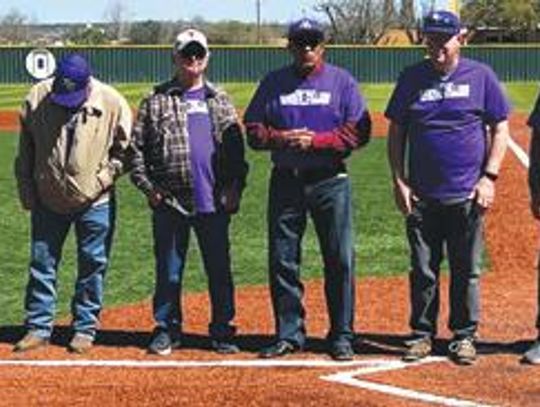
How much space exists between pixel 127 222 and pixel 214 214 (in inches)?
271

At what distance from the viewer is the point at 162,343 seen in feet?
24.9

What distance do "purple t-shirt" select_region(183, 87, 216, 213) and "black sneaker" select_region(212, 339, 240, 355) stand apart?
842 millimetres

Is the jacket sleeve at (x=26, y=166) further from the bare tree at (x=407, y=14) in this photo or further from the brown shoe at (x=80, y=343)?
the bare tree at (x=407, y=14)

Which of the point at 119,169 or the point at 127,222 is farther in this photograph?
the point at 127,222

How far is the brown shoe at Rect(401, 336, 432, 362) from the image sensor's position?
7.23 metres

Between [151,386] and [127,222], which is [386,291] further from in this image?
[127,222]

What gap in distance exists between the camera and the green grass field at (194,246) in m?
10.5

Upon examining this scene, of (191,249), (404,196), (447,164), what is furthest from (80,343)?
(191,249)

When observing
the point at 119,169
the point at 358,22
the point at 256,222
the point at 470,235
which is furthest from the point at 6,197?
the point at 358,22

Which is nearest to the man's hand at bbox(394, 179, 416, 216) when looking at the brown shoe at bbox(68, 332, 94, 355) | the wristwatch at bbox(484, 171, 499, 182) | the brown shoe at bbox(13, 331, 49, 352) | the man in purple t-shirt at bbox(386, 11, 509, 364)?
the man in purple t-shirt at bbox(386, 11, 509, 364)

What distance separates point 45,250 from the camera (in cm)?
775

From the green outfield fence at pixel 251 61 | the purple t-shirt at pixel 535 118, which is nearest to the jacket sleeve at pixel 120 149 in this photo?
the purple t-shirt at pixel 535 118

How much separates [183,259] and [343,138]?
4.47 feet

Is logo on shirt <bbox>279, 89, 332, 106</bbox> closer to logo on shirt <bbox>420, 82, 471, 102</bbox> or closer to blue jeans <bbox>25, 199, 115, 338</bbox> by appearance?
logo on shirt <bbox>420, 82, 471, 102</bbox>
